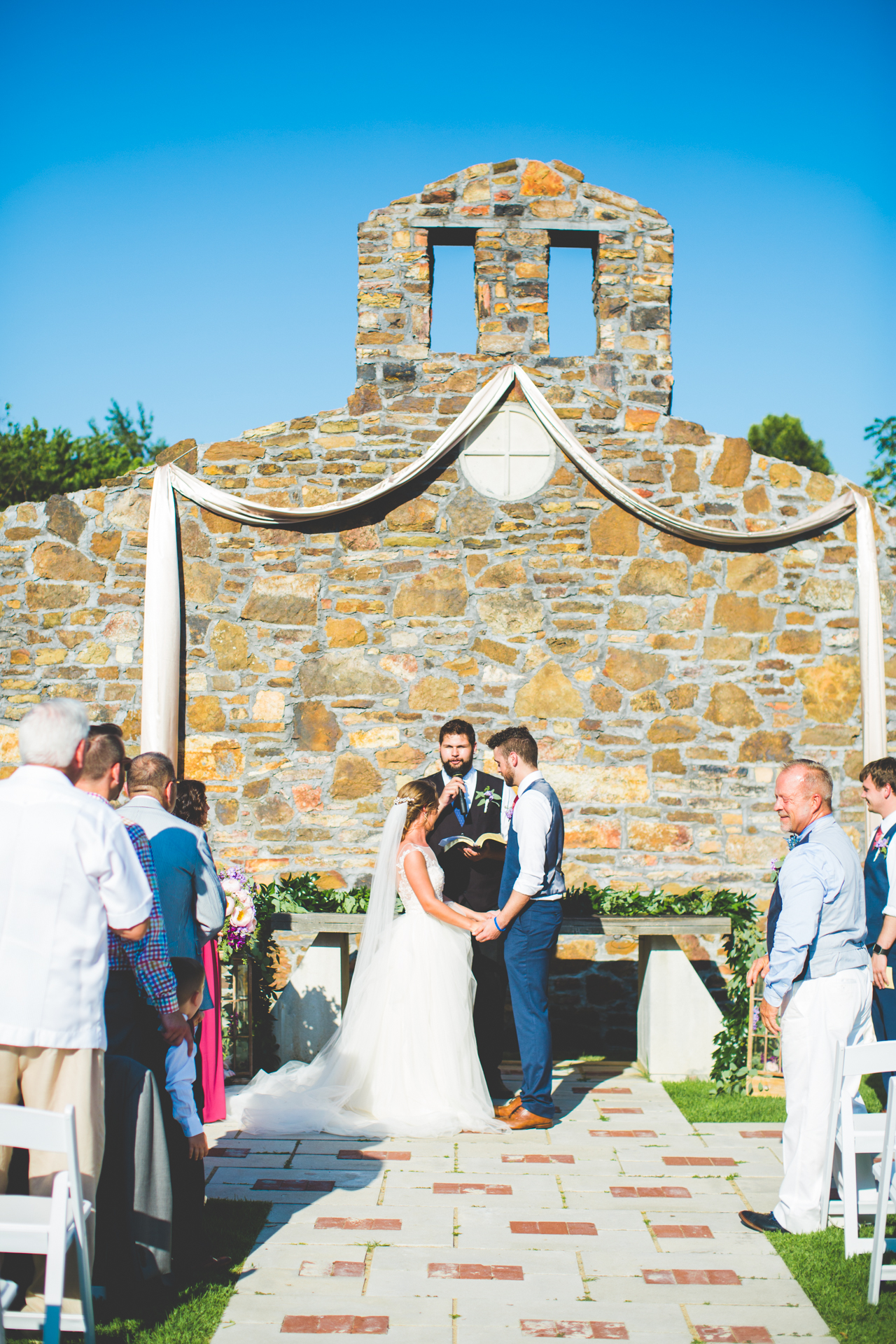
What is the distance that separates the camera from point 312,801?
7.84 meters

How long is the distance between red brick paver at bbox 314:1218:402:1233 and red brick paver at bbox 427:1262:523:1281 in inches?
14.5

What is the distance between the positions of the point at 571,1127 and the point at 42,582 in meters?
5.01

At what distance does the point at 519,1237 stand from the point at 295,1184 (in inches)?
42.9

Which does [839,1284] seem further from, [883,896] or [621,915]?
[621,915]

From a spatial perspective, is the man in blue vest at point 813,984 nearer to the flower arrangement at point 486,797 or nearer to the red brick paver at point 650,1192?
the red brick paver at point 650,1192

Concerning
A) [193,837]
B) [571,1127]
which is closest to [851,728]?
[571,1127]

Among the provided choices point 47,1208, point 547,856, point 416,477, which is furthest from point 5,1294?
point 416,477

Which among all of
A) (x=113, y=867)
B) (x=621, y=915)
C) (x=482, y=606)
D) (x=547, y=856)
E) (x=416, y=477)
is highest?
(x=416, y=477)

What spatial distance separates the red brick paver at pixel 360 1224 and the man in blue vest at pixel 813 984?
1.37 m

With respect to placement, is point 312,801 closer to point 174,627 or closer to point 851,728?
point 174,627

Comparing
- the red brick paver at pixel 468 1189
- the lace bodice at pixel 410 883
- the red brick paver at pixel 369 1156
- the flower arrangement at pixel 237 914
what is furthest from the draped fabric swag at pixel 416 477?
the red brick paver at pixel 468 1189

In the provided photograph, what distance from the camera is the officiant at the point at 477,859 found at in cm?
620

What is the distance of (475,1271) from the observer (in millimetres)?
3891

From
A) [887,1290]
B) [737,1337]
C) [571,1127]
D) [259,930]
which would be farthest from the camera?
[259,930]
